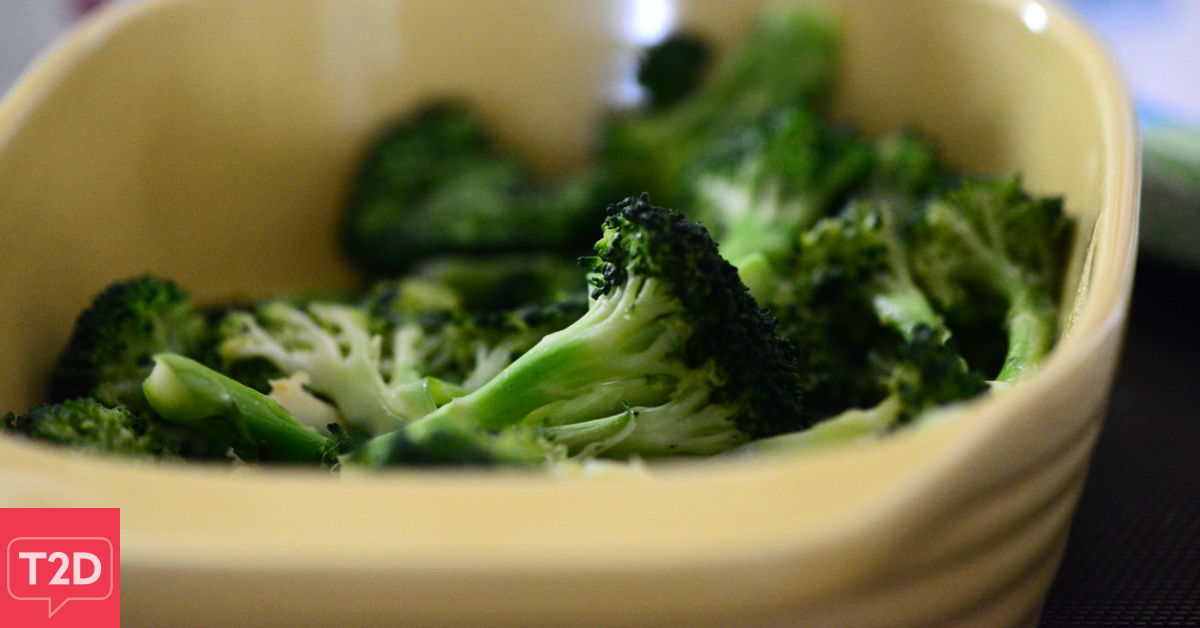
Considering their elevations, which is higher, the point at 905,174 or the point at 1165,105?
the point at 1165,105

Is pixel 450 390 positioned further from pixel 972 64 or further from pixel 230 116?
pixel 972 64

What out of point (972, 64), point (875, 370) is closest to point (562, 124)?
point (972, 64)

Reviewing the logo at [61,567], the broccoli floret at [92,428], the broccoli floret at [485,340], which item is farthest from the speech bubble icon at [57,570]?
the broccoli floret at [485,340]

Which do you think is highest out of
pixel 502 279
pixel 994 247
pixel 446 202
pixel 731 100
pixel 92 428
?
pixel 731 100

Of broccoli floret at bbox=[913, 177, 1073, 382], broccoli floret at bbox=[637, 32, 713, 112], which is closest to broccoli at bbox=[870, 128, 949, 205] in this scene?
broccoli floret at bbox=[913, 177, 1073, 382]

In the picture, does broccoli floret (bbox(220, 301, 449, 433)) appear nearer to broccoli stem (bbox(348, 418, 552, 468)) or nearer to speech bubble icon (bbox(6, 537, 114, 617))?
broccoli stem (bbox(348, 418, 552, 468))

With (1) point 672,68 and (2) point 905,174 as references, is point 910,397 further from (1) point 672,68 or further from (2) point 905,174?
(1) point 672,68

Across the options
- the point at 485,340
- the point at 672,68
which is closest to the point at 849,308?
the point at 485,340
